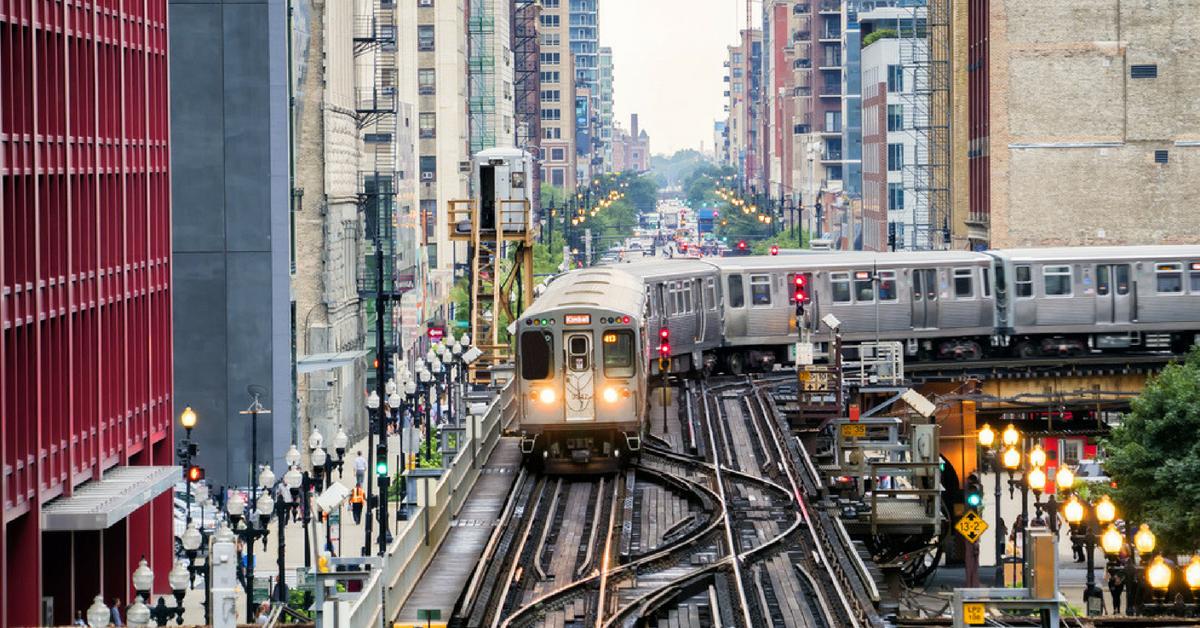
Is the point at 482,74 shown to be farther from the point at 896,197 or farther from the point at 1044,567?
the point at 1044,567

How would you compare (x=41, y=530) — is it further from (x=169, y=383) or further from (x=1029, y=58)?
(x=1029, y=58)

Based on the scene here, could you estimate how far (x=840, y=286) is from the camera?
202 feet

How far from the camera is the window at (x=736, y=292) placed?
197 feet

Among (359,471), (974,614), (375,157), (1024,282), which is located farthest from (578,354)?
(375,157)

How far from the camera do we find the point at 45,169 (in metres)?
34.9

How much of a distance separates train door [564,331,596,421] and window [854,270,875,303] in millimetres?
22006

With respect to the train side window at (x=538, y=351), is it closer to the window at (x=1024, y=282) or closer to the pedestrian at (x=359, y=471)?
the pedestrian at (x=359, y=471)

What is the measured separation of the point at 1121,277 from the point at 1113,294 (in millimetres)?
527

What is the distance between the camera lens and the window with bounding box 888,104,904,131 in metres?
129

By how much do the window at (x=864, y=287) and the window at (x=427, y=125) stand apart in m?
72.1

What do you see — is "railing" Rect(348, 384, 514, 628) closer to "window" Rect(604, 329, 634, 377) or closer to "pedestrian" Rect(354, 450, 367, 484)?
"window" Rect(604, 329, 634, 377)

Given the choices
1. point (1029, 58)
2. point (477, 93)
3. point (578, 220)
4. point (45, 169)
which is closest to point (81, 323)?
point (45, 169)

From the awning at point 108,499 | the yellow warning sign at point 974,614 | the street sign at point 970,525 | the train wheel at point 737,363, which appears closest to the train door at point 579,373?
the street sign at point 970,525

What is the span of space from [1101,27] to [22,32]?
6316 cm
